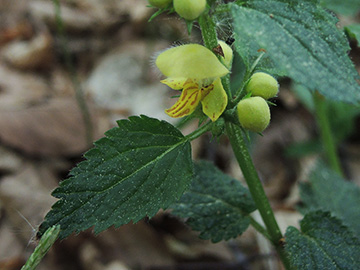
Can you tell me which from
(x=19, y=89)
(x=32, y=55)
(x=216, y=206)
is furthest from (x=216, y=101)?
(x=32, y=55)

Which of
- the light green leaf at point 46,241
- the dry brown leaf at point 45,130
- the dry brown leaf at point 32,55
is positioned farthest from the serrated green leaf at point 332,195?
the dry brown leaf at point 32,55

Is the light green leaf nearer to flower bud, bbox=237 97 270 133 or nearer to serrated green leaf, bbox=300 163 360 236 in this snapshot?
flower bud, bbox=237 97 270 133

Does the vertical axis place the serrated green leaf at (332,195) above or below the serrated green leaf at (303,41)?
below

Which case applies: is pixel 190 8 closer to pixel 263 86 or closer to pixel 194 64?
pixel 194 64

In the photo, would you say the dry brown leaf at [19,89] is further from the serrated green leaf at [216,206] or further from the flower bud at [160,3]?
the flower bud at [160,3]

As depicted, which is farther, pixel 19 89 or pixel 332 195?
pixel 19 89
